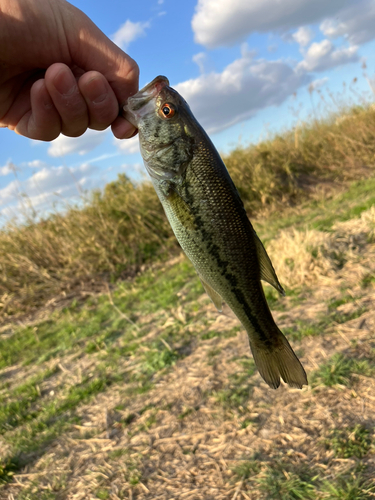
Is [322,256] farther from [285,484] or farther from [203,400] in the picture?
[285,484]

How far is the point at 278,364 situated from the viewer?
1.81 metres

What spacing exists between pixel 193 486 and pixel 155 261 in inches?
251

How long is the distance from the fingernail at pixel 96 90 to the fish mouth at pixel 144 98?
6.2 inches

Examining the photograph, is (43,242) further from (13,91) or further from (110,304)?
(13,91)

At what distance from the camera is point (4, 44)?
2189mm

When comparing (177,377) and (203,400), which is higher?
(177,377)

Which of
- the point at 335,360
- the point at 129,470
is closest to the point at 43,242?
the point at 129,470

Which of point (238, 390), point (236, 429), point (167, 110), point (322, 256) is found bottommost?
point (236, 429)

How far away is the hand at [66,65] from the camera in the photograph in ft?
6.83

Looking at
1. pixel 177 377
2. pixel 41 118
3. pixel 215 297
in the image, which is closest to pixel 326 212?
pixel 177 377

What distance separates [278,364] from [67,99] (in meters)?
1.88

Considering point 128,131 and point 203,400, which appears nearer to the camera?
point 128,131

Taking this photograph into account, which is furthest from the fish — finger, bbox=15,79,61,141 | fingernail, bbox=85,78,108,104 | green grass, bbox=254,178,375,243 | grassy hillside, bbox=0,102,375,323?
grassy hillside, bbox=0,102,375,323

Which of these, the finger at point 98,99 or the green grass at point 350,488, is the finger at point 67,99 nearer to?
the finger at point 98,99
